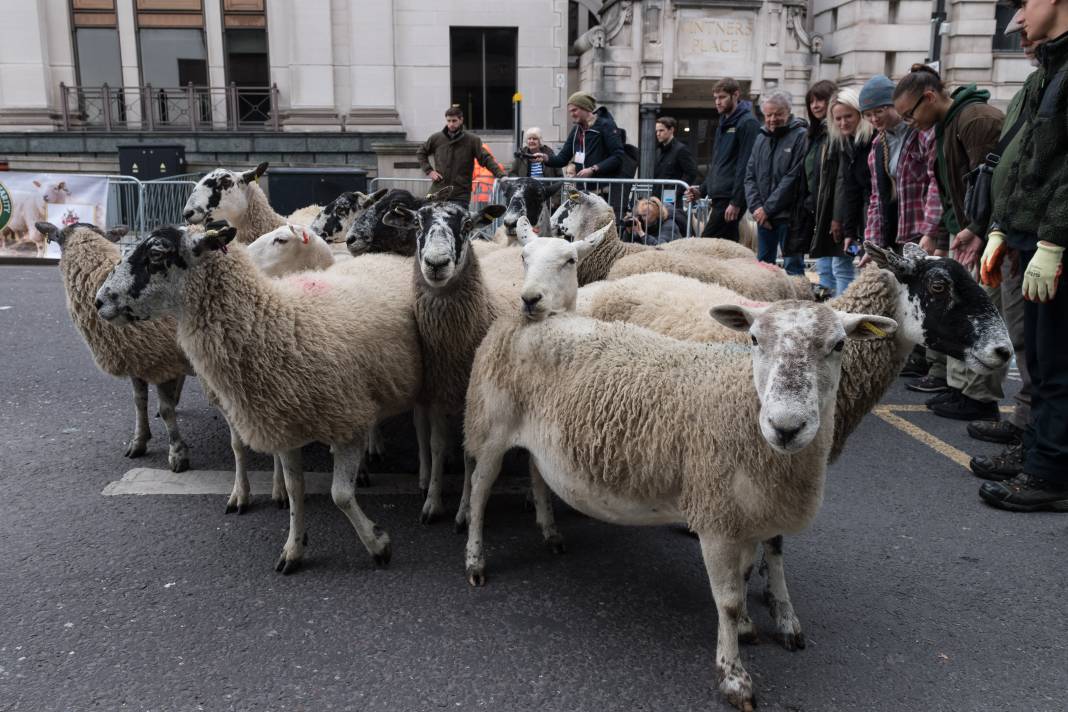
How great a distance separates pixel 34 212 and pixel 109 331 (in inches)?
376

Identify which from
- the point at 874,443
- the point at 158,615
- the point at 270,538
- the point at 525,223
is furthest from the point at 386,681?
the point at 874,443

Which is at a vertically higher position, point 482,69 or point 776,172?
point 482,69

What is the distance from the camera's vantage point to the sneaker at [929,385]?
6.14 meters

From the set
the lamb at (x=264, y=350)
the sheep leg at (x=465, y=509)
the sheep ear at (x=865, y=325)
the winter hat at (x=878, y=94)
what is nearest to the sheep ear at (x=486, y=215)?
the lamb at (x=264, y=350)

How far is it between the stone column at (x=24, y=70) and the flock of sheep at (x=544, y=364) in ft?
51.8

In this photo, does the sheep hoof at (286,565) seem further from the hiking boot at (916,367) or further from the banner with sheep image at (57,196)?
the banner with sheep image at (57,196)

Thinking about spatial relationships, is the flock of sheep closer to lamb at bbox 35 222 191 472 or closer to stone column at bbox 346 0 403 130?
lamb at bbox 35 222 191 472

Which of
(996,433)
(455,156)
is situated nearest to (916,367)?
(996,433)

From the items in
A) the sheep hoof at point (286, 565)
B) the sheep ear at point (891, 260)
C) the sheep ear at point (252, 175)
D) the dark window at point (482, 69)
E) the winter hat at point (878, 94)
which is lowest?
the sheep hoof at point (286, 565)

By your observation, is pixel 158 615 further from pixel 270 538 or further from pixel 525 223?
pixel 525 223

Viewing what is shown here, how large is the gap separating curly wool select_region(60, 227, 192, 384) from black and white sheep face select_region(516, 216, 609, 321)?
220 centimetres

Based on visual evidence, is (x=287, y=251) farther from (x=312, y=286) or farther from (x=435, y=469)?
(x=435, y=469)

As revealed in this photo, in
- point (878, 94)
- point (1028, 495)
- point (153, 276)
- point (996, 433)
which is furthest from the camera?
point (878, 94)

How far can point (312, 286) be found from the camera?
149 inches
